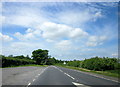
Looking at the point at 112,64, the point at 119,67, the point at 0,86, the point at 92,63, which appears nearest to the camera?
the point at 0,86

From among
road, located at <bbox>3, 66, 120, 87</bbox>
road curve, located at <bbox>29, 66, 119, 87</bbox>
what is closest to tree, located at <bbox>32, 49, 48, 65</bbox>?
road, located at <bbox>3, 66, 120, 87</bbox>

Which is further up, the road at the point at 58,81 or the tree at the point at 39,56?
the tree at the point at 39,56

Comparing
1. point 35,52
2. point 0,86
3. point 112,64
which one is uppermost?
point 35,52

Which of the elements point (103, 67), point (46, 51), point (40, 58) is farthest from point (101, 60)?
point (46, 51)

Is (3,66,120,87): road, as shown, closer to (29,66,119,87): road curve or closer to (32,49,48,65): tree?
(29,66,119,87): road curve

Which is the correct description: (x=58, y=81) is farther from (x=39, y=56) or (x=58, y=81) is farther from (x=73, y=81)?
(x=39, y=56)

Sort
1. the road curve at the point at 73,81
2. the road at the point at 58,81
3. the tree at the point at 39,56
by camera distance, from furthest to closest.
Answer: the tree at the point at 39,56 < the road curve at the point at 73,81 < the road at the point at 58,81

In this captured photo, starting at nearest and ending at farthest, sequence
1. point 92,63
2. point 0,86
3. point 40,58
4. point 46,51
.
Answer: point 0,86 < point 92,63 < point 40,58 < point 46,51

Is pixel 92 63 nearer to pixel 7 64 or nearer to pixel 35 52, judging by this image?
pixel 7 64

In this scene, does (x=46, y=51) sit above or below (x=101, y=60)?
above

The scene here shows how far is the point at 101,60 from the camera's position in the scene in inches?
1657

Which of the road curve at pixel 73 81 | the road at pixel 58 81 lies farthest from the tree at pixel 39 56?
the road curve at pixel 73 81

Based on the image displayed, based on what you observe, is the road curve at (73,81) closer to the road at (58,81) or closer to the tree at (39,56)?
the road at (58,81)

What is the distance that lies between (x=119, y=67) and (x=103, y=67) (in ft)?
18.9
